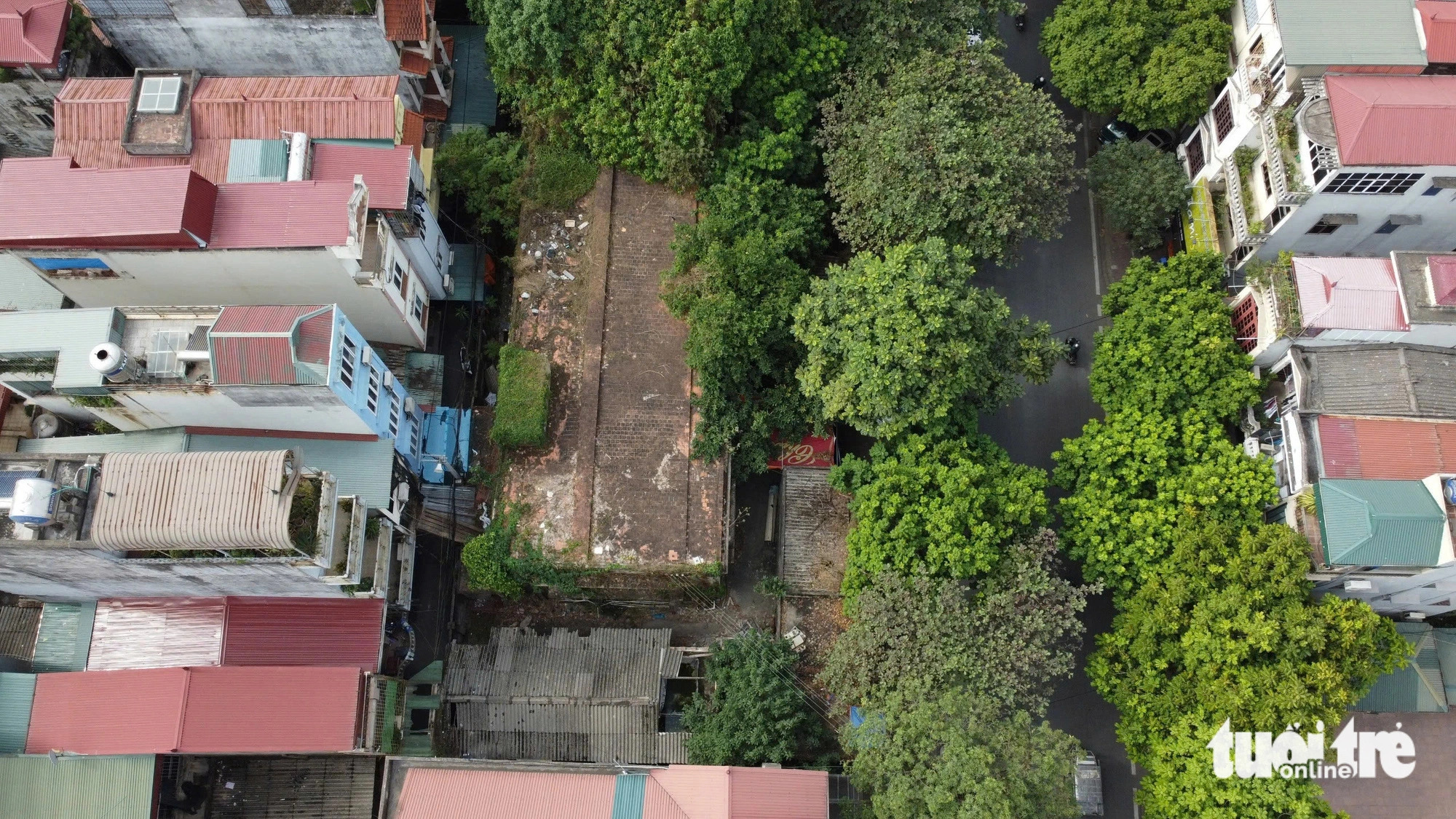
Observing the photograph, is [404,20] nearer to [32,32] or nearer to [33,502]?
[32,32]

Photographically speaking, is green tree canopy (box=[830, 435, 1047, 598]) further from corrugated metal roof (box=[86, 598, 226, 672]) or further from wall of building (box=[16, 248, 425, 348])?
corrugated metal roof (box=[86, 598, 226, 672])

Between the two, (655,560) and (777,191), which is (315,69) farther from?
(655,560)

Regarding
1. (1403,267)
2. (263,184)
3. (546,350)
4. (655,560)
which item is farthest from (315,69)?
(1403,267)

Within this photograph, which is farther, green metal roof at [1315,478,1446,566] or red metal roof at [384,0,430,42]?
red metal roof at [384,0,430,42]

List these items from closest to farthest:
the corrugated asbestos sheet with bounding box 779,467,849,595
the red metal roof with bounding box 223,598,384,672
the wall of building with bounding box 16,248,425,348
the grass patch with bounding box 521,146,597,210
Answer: the wall of building with bounding box 16,248,425,348 < the red metal roof with bounding box 223,598,384,672 < the corrugated asbestos sheet with bounding box 779,467,849,595 < the grass patch with bounding box 521,146,597,210

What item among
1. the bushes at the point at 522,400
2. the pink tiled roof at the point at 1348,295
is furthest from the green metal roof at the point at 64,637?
the pink tiled roof at the point at 1348,295

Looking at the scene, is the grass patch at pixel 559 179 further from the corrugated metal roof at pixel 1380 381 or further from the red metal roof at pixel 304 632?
the corrugated metal roof at pixel 1380 381

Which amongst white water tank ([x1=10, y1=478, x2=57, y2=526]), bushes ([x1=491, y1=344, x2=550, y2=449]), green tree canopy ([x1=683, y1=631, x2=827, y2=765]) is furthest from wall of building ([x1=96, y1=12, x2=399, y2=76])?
green tree canopy ([x1=683, y1=631, x2=827, y2=765])
